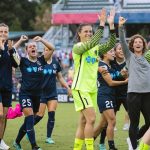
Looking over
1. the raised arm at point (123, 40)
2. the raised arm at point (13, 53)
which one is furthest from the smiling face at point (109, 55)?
the raised arm at point (13, 53)

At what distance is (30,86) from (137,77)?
2.21 meters

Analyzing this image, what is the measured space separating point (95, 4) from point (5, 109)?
29679mm

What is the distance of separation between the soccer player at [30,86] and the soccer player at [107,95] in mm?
1104

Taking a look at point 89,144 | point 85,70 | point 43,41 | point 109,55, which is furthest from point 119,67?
point 89,144

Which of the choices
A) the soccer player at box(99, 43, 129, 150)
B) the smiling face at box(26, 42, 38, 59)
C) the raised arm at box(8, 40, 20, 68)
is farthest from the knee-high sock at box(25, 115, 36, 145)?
the soccer player at box(99, 43, 129, 150)

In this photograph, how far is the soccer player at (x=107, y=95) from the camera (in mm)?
10242

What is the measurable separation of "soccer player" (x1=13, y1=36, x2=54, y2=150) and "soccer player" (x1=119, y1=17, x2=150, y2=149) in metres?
1.75

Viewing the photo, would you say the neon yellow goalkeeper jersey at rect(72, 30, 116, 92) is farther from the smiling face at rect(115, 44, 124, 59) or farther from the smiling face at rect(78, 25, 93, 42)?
the smiling face at rect(115, 44, 124, 59)

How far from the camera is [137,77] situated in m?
9.12

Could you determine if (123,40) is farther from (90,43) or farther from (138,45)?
(90,43)

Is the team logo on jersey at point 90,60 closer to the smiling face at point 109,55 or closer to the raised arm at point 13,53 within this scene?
the smiling face at point 109,55

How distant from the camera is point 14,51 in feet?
33.2

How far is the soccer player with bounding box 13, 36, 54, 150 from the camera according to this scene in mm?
10250

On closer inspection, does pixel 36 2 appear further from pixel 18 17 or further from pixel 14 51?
pixel 14 51
